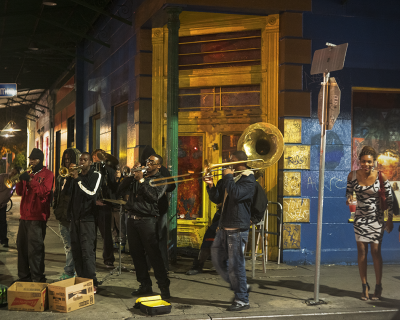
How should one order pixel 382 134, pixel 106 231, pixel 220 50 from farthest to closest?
pixel 220 50 < pixel 382 134 < pixel 106 231

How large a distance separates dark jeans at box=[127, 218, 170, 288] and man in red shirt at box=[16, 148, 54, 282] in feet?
4.83

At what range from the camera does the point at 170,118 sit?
8.62 metres

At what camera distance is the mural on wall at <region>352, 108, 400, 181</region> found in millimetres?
9070

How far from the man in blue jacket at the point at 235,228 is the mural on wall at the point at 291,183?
268 centimetres

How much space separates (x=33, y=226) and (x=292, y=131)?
16.0 ft

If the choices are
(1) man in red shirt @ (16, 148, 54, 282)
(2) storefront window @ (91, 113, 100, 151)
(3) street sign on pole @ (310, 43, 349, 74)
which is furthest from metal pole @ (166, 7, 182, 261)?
(2) storefront window @ (91, 113, 100, 151)

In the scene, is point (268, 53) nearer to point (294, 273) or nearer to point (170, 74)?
point (170, 74)

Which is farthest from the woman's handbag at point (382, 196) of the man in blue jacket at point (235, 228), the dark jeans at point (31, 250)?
the dark jeans at point (31, 250)

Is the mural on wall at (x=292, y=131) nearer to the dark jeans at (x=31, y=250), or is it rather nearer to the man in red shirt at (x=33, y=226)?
the man in red shirt at (x=33, y=226)

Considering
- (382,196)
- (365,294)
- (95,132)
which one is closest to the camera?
(365,294)

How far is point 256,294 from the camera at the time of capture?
21.2 feet

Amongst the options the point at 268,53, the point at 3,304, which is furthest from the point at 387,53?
the point at 3,304

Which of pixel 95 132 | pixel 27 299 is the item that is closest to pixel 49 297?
pixel 27 299

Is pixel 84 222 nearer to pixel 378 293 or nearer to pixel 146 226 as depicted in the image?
pixel 146 226
